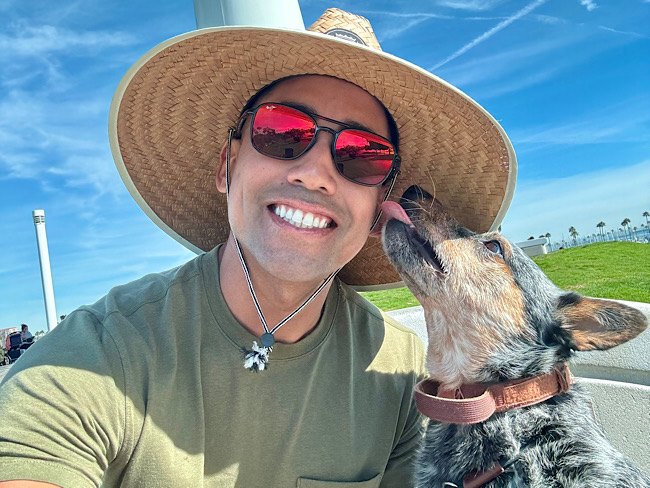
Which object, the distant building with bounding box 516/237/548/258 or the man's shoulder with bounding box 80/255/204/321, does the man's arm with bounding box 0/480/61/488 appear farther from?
the distant building with bounding box 516/237/548/258

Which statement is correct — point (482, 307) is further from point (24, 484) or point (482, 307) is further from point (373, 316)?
point (24, 484)

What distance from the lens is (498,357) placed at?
254 cm

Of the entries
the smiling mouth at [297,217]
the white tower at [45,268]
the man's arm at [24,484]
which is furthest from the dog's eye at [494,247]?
the white tower at [45,268]

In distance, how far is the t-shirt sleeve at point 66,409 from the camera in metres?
1.70

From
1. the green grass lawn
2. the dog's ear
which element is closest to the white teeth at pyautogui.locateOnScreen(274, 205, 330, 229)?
the dog's ear

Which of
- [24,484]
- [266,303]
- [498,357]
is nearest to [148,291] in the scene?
[266,303]

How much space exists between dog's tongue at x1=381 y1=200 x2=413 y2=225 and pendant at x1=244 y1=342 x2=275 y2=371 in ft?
3.01

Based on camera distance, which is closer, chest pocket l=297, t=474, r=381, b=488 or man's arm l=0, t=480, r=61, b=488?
man's arm l=0, t=480, r=61, b=488

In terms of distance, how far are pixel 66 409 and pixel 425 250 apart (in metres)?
1.73

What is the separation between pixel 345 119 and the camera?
2.56 m

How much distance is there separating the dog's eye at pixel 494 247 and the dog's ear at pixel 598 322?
420 mm

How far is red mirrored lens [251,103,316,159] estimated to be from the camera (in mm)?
2477

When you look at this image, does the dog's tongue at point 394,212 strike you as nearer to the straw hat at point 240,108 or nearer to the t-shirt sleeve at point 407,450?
the straw hat at point 240,108

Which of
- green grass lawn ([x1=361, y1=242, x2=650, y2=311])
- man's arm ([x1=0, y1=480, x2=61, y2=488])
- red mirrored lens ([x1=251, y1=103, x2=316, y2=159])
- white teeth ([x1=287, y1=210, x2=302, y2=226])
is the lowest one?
man's arm ([x1=0, y1=480, x2=61, y2=488])
